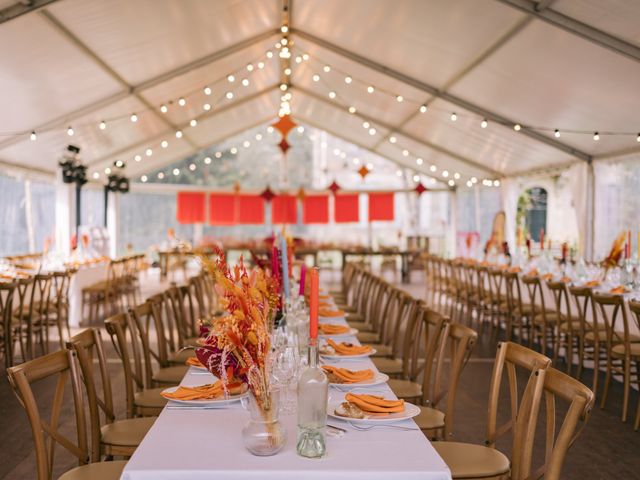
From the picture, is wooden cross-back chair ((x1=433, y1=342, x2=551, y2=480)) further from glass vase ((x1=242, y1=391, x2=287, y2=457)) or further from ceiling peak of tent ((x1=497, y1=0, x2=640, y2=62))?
ceiling peak of tent ((x1=497, y1=0, x2=640, y2=62))

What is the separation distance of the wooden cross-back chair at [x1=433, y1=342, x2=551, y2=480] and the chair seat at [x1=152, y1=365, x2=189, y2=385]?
5.86ft

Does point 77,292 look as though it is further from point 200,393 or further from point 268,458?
point 268,458

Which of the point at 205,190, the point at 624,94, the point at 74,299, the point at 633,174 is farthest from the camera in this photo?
the point at 205,190

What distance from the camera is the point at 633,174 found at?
9.20 metres

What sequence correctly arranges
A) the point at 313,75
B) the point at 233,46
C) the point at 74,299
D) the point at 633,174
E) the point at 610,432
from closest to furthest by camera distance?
the point at 610,432, the point at 74,299, the point at 633,174, the point at 233,46, the point at 313,75

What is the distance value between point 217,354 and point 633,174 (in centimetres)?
874

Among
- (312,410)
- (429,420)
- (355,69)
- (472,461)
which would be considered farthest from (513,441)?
(355,69)

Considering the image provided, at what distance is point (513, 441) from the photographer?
8.29ft

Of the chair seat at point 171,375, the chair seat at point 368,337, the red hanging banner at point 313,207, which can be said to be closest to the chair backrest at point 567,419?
the chair seat at point 171,375

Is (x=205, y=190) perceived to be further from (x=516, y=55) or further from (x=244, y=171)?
(x=516, y=55)

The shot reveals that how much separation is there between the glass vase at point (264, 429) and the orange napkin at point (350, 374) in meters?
0.78

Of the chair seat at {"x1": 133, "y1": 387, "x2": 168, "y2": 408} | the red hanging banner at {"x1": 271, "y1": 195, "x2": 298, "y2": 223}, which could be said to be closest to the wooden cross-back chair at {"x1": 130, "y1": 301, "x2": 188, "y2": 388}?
the chair seat at {"x1": 133, "y1": 387, "x2": 168, "y2": 408}

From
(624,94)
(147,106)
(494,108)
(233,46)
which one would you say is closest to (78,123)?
(147,106)

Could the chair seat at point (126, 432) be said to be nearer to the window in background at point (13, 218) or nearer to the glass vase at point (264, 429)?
the glass vase at point (264, 429)
